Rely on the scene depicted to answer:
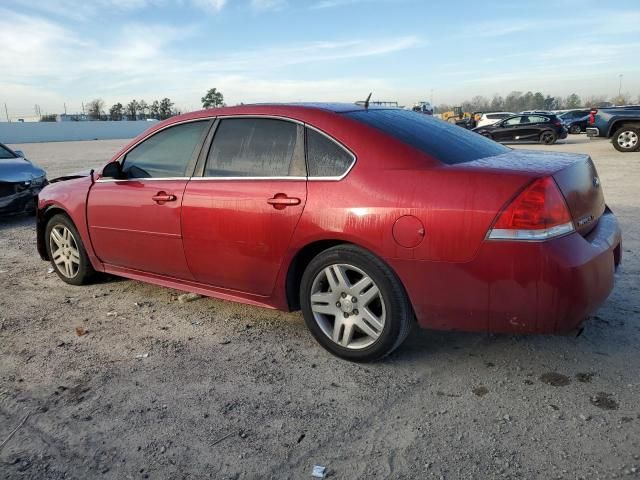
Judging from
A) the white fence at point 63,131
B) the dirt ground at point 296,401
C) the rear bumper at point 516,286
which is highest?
the white fence at point 63,131

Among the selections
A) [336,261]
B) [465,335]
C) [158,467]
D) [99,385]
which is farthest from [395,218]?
[99,385]

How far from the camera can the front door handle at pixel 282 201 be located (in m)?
3.32

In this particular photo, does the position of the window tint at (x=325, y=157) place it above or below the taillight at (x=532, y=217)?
above

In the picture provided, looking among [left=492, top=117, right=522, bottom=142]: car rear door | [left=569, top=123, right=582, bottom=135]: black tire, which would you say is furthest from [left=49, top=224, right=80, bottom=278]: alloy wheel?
[left=569, top=123, right=582, bottom=135]: black tire

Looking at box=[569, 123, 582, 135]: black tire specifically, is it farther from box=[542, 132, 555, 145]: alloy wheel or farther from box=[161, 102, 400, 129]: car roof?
box=[161, 102, 400, 129]: car roof

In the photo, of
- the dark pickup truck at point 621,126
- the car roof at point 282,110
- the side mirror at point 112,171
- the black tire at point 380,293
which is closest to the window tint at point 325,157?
the car roof at point 282,110

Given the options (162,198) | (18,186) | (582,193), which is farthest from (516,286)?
(18,186)

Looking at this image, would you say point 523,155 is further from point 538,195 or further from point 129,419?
point 129,419

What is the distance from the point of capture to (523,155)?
3480 mm

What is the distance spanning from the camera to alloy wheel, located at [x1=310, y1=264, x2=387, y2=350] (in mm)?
3173

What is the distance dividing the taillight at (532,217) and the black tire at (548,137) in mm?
22557

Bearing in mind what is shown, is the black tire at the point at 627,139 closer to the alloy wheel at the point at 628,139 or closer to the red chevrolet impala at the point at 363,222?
the alloy wheel at the point at 628,139

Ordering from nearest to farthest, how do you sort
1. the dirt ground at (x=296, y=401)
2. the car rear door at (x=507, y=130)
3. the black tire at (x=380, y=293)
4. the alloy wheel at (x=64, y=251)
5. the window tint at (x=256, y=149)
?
the dirt ground at (x=296, y=401)
the black tire at (x=380, y=293)
the window tint at (x=256, y=149)
the alloy wheel at (x=64, y=251)
the car rear door at (x=507, y=130)

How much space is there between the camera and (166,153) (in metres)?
4.19
